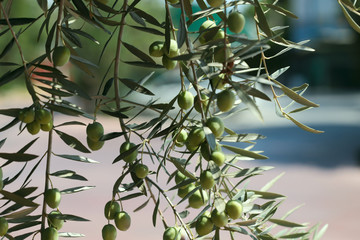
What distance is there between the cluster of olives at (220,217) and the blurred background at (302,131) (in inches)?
2.8

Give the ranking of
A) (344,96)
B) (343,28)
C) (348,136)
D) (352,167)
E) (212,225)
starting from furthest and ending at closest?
(343,28), (344,96), (348,136), (352,167), (212,225)

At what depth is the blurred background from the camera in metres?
3.76

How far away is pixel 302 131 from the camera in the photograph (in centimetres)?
669

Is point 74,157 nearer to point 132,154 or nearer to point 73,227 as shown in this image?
point 132,154

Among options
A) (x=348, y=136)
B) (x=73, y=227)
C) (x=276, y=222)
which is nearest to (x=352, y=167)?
(x=348, y=136)

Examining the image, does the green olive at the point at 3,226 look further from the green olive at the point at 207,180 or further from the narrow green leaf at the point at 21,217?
the green olive at the point at 207,180

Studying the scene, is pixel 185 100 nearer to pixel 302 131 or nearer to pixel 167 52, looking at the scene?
pixel 167 52

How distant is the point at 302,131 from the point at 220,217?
6471 mm

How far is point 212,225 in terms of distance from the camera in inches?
15.6

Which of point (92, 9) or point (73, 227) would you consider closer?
point (92, 9)

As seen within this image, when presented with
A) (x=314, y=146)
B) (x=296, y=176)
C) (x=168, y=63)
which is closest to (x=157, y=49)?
(x=168, y=63)

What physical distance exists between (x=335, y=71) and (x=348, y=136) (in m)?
4.85

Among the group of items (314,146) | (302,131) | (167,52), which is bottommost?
(167,52)

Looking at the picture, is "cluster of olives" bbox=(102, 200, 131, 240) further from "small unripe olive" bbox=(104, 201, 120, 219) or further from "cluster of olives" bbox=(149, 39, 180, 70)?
"cluster of olives" bbox=(149, 39, 180, 70)
